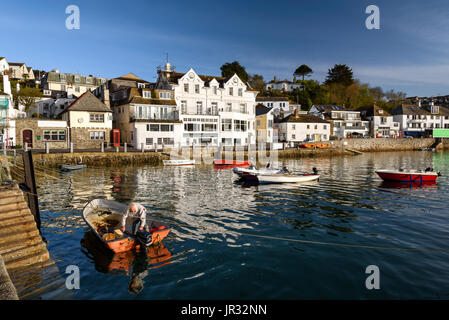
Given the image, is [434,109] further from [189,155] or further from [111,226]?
[111,226]

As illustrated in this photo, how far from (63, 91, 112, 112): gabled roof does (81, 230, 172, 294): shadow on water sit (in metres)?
43.4

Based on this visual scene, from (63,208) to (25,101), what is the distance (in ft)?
180

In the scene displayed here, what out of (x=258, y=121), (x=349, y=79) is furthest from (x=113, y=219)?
(x=349, y=79)

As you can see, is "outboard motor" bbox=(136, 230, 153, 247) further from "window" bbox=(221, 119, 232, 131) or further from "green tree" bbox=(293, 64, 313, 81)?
"green tree" bbox=(293, 64, 313, 81)

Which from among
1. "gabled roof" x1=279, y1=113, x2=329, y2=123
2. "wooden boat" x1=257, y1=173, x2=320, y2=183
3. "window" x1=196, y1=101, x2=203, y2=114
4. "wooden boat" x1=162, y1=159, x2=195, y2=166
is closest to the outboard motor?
"wooden boat" x1=257, y1=173, x2=320, y2=183

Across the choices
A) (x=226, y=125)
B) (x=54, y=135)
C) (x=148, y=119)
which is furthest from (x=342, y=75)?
(x=54, y=135)

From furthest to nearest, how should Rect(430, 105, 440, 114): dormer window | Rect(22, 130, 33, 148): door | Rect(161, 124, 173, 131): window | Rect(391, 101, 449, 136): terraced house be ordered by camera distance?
1. Rect(430, 105, 440, 114): dormer window
2. Rect(391, 101, 449, 136): terraced house
3. Rect(161, 124, 173, 131): window
4. Rect(22, 130, 33, 148): door

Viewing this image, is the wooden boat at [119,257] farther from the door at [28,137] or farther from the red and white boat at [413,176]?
the door at [28,137]

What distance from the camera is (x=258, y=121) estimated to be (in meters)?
68.2

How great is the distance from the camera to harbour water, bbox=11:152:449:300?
8617 millimetres

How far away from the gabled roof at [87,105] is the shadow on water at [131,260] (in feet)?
142

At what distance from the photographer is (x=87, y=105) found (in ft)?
163

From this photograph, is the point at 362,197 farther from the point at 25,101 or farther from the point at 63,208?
the point at 25,101

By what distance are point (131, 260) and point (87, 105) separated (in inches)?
1844
